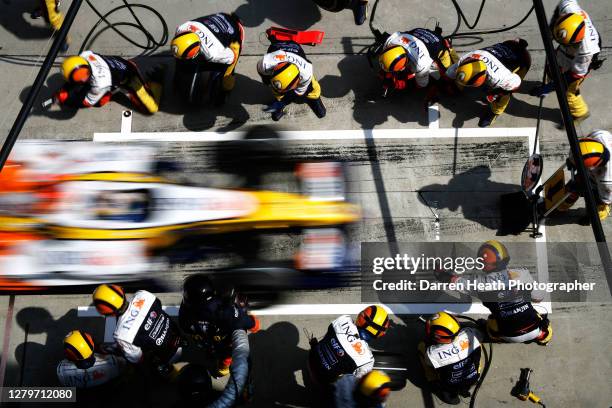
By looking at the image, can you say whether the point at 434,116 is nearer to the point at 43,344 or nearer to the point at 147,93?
the point at 147,93

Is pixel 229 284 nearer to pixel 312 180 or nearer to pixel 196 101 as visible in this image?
pixel 312 180

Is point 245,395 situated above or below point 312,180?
below

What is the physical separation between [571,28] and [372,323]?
4.08 m

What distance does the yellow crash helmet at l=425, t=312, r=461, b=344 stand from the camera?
5.78 m

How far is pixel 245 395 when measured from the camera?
223 inches

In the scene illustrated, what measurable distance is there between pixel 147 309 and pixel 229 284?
4.66 feet

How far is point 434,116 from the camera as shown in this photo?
309 inches

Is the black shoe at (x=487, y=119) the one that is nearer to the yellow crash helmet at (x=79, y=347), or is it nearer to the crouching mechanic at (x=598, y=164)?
the crouching mechanic at (x=598, y=164)

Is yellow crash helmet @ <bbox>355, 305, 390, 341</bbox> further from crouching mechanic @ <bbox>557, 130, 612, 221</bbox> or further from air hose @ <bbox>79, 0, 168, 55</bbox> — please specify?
air hose @ <bbox>79, 0, 168, 55</bbox>

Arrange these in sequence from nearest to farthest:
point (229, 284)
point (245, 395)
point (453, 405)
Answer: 1. point (245, 395)
2. point (453, 405)
3. point (229, 284)

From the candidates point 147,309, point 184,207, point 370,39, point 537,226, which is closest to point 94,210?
point 184,207

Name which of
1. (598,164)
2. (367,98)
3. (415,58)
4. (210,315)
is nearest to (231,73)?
(367,98)

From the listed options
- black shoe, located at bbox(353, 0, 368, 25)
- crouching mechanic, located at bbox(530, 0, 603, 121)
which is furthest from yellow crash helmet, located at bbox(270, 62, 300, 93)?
crouching mechanic, located at bbox(530, 0, 603, 121)

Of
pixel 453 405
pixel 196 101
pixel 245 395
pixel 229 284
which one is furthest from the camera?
pixel 196 101
